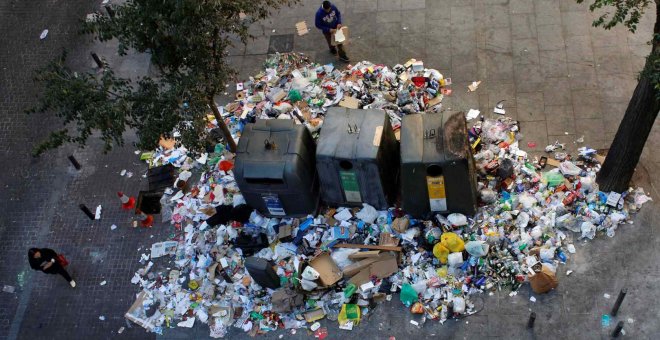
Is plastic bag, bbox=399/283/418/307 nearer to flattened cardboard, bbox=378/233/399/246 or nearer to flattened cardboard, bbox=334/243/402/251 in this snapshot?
flattened cardboard, bbox=334/243/402/251

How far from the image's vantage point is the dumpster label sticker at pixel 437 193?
28.8 feet

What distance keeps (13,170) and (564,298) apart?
1022cm

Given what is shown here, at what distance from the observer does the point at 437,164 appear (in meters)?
8.55

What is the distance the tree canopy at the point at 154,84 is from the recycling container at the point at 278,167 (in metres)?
0.81

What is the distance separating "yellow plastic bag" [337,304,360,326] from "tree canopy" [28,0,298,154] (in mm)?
3260

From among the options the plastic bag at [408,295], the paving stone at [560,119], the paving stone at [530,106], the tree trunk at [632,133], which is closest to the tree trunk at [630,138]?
the tree trunk at [632,133]

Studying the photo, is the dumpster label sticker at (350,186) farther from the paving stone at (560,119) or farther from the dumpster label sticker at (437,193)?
the paving stone at (560,119)

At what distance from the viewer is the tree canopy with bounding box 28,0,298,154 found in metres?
8.38

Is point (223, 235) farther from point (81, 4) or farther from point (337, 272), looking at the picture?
point (81, 4)

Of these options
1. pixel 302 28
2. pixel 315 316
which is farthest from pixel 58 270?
pixel 302 28

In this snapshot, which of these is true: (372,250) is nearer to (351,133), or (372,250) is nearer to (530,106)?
(351,133)

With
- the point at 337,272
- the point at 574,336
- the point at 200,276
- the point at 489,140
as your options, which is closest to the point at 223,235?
the point at 200,276

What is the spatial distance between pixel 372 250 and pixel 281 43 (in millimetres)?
5458

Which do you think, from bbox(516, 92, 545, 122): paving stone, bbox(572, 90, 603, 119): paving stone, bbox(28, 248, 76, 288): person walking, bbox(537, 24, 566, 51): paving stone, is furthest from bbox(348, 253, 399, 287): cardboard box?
bbox(537, 24, 566, 51): paving stone
